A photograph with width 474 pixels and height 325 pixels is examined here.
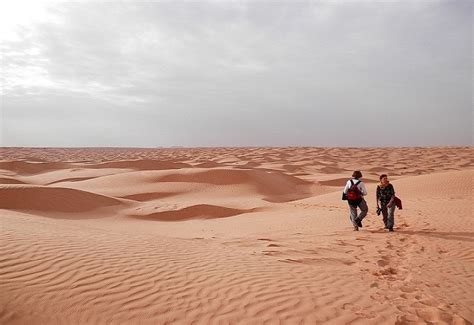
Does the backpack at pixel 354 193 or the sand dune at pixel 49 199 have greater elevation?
the backpack at pixel 354 193

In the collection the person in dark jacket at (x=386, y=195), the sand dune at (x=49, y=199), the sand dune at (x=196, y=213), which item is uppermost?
the person in dark jacket at (x=386, y=195)

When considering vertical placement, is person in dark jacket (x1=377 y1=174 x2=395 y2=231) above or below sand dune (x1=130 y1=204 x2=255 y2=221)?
above

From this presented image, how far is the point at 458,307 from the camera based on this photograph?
505 cm

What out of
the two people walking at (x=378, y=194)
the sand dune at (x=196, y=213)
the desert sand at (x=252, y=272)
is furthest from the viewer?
the sand dune at (x=196, y=213)

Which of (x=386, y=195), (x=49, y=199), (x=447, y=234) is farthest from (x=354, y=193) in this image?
(x=49, y=199)

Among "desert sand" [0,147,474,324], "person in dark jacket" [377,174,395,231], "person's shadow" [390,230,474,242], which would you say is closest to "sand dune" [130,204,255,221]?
"desert sand" [0,147,474,324]

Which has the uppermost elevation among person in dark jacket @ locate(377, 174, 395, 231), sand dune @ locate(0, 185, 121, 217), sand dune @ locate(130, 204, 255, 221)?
person in dark jacket @ locate(377, 174, 395, 231)

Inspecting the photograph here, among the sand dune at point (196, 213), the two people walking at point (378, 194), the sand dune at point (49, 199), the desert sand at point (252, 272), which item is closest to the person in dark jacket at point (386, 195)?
the two people walking at point (378, 194)

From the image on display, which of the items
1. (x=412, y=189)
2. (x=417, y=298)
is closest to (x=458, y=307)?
(x=417, y=298)

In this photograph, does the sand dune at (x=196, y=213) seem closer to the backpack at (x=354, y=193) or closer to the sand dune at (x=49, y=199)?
the sand dune at (x=49, y=199)

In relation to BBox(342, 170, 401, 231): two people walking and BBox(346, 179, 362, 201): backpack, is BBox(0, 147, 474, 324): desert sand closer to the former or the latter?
BBox(342, 170, 401, 231): two people walking

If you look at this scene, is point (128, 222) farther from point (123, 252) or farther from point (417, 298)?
point (417, 298)

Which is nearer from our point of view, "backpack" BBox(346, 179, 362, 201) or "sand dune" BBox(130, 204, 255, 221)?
"backpack" BBox(346, 179, 362, 201)

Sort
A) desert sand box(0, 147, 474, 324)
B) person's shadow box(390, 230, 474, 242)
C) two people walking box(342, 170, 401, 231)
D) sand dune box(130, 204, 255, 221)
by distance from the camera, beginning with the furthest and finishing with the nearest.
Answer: sand dune box(130, 204, 255, 221)
two people walking box(342, 170, 401, 231)
person's shadow box(390, 230, 474, 242)
desert sand box(0, 147, 474, 324)
